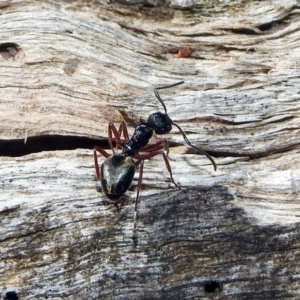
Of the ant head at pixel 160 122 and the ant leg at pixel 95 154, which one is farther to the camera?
the ant head at pixel 160 122

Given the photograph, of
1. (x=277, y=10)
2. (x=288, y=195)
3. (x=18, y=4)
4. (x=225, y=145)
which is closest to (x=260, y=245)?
(x=288, y=195)

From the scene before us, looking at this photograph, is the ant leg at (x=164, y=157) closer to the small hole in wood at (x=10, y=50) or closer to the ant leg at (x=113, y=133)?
the ant leg at (x=113, y=133)

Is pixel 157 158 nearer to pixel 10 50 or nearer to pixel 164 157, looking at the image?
pixel 164 157

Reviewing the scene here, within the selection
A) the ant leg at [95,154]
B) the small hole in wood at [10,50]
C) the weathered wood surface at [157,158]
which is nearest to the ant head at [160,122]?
the weathered wood surface at [157,158]

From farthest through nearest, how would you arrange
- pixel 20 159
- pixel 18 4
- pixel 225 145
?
pixel 18 4
pixel 225 145
pixel 20 159

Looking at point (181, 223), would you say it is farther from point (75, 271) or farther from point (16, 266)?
point (16, 266)

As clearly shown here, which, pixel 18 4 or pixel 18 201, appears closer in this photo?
pixel 18 201

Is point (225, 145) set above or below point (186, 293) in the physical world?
above

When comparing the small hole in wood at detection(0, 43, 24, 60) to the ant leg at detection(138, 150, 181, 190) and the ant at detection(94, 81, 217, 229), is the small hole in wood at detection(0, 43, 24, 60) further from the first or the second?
the ant leg at detection(138, 150, 181, 190)
